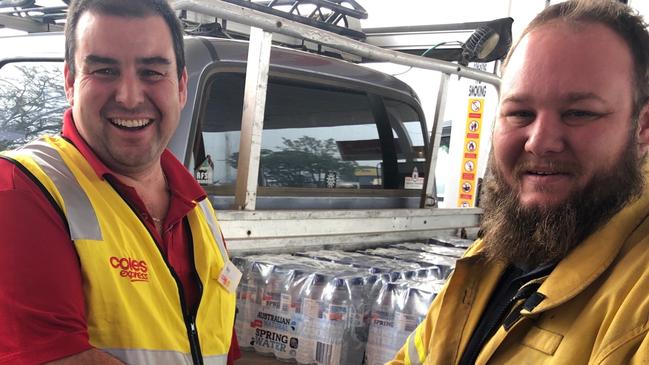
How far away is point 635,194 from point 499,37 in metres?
2.57

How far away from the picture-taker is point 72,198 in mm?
1427

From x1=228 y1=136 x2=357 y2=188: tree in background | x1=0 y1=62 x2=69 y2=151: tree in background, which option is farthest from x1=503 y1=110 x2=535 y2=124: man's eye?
x1=0 y1=62 x2=69 y2=151: tree in background

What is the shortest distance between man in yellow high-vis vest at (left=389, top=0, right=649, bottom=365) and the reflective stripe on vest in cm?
12

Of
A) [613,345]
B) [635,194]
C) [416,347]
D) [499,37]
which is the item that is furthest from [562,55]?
[499,37]

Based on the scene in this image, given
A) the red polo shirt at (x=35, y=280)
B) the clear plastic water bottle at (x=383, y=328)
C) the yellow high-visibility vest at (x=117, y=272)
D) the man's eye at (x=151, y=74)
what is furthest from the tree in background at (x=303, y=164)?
the red polo shirt at (x=35, y=280)

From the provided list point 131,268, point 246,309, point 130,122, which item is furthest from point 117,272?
point 246,309

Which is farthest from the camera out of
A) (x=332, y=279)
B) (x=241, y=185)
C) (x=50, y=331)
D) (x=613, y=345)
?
(x=241, y=185)

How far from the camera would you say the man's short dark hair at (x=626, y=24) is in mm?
1349

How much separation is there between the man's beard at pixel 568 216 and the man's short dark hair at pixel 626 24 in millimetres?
114

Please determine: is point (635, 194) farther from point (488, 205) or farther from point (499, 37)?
point (499, 37)

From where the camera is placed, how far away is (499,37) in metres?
3.71

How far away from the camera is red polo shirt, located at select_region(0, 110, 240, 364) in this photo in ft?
4.14

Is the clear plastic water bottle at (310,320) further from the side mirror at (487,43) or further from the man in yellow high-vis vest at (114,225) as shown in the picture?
the side mirror at (487,43)

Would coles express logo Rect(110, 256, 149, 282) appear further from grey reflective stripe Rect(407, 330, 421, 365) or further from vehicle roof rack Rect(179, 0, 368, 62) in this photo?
vehicle roof rack Rect(179, 0, 368, 62)
